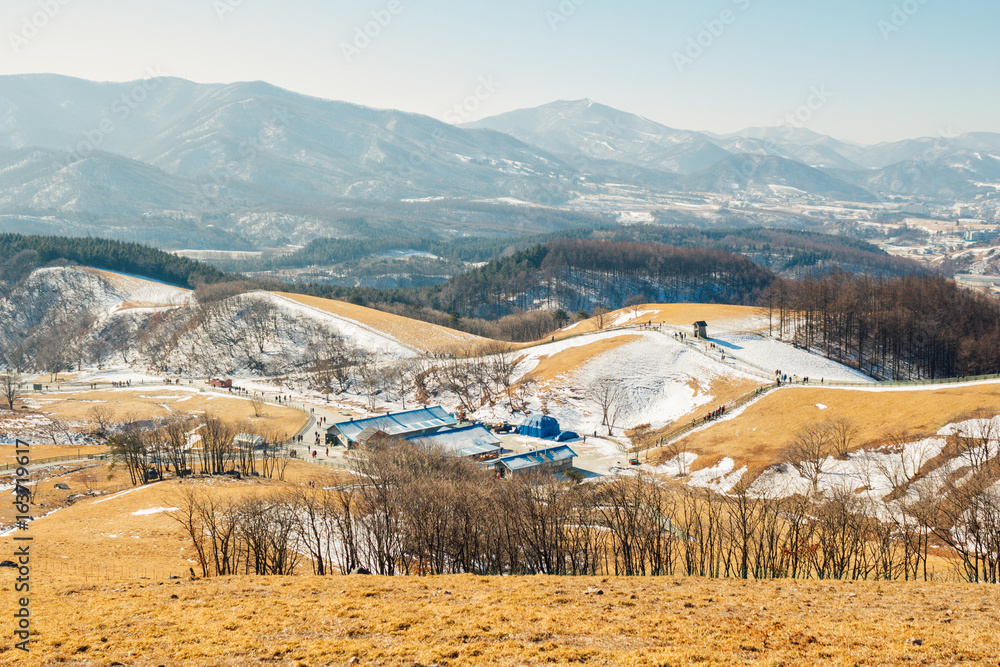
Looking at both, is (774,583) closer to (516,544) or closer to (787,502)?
(516,544)

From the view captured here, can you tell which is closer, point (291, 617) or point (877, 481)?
point (291, 617)

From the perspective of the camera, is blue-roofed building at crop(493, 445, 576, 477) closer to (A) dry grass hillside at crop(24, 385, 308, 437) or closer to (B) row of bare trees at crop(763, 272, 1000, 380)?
(A) dry grass hillside at crop(24, 385, 308, 437)

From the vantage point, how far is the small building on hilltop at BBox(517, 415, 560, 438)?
7962 centimetres

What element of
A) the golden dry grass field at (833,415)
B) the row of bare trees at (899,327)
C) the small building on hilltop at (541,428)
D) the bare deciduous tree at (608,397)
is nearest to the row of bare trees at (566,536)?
the golden dry grass field at (833,415)

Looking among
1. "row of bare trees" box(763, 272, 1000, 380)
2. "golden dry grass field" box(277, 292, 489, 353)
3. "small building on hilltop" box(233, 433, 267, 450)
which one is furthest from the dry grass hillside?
"row of bare trees" box(763, 272, 1000, 380)

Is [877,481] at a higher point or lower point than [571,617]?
lower

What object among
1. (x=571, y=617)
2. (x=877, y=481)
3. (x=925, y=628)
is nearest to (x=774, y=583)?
(x=925, y=628)

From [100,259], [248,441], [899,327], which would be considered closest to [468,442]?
[248,441]

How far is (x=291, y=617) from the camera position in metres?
22.0

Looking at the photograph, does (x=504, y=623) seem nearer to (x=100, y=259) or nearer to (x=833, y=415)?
(x=833, y=415)

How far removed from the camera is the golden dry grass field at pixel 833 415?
5559 centimetres

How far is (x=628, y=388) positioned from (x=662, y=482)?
28.9 metres

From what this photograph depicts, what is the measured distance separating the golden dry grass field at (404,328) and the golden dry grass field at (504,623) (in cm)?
9162

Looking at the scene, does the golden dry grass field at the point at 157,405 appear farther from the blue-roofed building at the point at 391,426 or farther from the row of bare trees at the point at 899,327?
the row of bare trees at the point at 899,327
